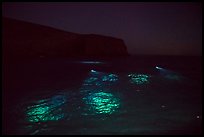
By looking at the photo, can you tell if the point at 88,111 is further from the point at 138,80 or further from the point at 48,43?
the point at 48,43

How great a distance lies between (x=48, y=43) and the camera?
79.7m

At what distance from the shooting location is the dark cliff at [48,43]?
2539 inches

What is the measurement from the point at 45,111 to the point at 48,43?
74812 millimetres

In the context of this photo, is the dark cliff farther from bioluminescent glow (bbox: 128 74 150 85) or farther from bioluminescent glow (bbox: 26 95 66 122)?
bioluminescent glow (bbox: 26 95 66 122)

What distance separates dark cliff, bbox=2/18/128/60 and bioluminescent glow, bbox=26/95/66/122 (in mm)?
52073

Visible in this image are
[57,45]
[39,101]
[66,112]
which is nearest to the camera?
[66,112]

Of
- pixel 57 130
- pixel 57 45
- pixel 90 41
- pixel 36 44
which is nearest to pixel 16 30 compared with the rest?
pixel 36 44

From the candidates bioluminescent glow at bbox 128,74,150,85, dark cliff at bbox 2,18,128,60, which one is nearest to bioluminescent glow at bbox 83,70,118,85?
bioluminescent glow at bbox 128,74,150,85

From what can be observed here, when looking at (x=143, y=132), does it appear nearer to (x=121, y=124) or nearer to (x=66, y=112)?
(x=121, y=124)

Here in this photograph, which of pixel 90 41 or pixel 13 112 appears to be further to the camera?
pixel 90 41

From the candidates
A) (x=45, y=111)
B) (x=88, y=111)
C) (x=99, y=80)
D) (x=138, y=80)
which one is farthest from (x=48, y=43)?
(x=88, y=111)

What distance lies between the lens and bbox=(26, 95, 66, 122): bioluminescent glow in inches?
298

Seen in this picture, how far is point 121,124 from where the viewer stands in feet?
23.4

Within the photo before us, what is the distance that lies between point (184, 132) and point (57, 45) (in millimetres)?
81829
